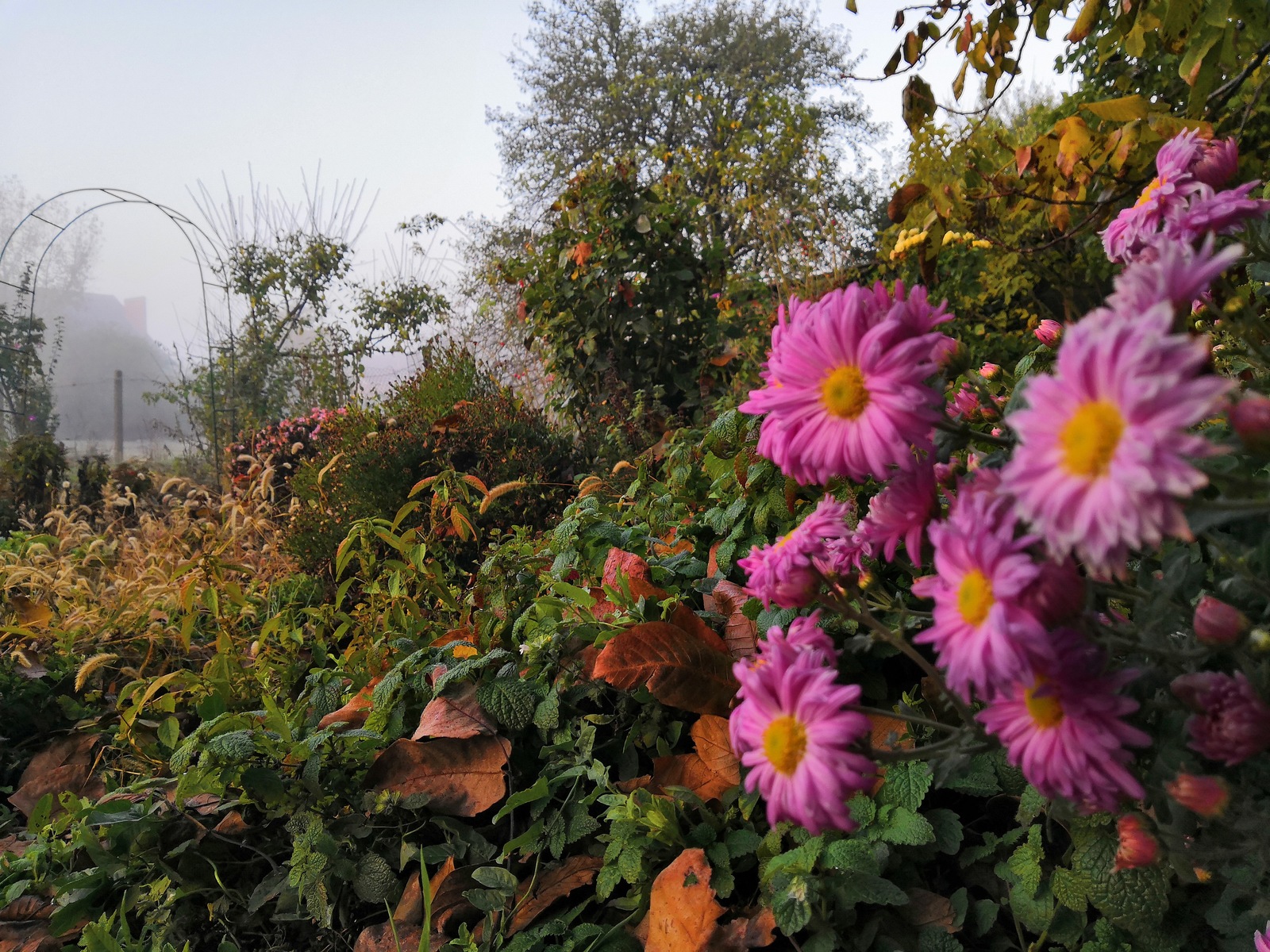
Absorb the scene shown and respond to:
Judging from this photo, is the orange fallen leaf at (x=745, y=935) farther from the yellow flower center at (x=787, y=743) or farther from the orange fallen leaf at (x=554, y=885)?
the yellow flower center at (x=787, y=743)

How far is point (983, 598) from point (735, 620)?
84cm

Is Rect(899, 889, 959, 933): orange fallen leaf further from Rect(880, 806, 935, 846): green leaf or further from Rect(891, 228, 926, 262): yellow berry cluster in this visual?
Rect(891, 228, 926, 262): yellow berry cluster

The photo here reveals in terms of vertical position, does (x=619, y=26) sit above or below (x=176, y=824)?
above

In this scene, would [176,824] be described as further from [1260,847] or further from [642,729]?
[1260,847]

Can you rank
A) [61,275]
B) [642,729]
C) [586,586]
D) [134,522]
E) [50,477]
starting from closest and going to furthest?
1. [642,729]
2. [586,586]
3. [134,522]
4. [50,477]
5. [61,275]

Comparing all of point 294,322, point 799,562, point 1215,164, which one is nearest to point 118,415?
point 294,322

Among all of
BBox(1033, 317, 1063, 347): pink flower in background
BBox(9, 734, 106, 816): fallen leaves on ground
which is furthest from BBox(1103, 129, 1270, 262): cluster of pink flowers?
BBox(9, 734, 106, 816): fallen leaves on ground

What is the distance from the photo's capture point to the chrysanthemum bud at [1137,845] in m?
0.59

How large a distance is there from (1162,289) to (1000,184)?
54.0 inches

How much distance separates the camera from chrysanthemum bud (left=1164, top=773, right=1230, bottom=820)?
1.64 ft

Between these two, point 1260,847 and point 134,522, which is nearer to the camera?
point 1260,847

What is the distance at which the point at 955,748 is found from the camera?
614mm

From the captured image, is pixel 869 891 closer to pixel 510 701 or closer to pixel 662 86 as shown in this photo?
pixel 510 701

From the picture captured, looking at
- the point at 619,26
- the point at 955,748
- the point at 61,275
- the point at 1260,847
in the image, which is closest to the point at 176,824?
the point at 955,748
